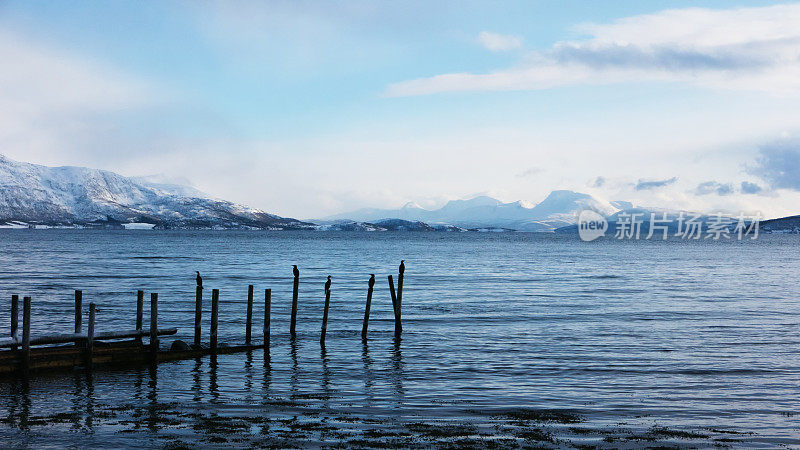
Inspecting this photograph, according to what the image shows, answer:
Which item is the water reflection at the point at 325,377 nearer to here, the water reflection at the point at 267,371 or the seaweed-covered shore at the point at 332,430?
the seaweed-covered shore at the point at 332,430

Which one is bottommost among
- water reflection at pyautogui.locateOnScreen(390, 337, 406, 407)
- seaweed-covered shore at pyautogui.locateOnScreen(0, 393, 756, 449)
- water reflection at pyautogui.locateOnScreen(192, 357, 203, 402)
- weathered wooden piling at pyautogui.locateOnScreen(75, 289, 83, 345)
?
water reflection at pyautogui.locateOnScreen(192, 357, 203, 402)

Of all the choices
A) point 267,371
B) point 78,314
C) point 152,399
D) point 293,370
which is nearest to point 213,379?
point 267,371

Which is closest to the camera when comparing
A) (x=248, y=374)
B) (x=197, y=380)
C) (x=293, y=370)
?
(x=197, y=380)

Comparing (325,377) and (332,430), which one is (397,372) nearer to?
(325,377)

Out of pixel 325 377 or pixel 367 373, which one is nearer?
pixel 325 377

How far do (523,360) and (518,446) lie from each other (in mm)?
11684

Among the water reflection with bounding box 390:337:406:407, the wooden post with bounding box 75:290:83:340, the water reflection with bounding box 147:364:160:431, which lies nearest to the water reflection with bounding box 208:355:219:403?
the water reflection with bounding box 147:364:160:431

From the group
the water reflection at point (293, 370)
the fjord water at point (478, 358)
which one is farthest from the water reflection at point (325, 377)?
the water reflection at point (293, 370)

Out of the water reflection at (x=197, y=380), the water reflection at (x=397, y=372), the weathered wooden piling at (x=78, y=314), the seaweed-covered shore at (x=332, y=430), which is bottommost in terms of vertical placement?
the water reflection at (x=197, y=380)

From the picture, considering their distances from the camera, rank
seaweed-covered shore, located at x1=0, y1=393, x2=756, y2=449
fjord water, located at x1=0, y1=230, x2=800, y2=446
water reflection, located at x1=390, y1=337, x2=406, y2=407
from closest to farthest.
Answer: seaweed-covered shore, located at x1=0, y1=393, x2=756, y2=449 < fjord water, located at x1=0, y1=230, x2=800, y2=446 < water reflection, located at x1=390, y1=337, x2=406, y2=407

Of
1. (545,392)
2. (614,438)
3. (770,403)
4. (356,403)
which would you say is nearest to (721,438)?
(614,438)

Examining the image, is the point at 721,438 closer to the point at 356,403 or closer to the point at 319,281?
the point at 356,403

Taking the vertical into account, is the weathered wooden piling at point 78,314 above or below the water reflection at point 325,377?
above

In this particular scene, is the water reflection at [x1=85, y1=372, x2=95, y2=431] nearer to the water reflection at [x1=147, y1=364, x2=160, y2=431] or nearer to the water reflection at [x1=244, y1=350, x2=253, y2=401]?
the water reflection at [x1=147, y1=364, x2=160, y2=431]
